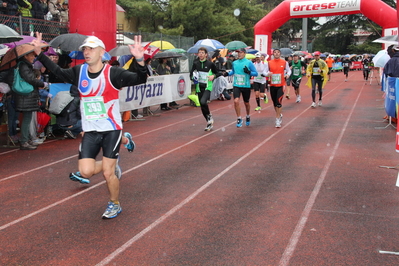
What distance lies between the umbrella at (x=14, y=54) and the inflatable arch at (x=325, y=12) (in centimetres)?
1821

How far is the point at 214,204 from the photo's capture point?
6109 mm

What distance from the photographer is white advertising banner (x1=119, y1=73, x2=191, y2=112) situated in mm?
14336

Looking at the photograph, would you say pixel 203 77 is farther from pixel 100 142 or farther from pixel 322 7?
pixel 322 7

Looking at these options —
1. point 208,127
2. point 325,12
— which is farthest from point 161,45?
point 325,12

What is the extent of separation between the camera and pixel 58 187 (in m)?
7.05

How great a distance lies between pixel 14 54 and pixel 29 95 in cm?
93

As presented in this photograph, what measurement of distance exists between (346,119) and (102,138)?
1050cm

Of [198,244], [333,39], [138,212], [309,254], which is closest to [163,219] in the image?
[138,212]

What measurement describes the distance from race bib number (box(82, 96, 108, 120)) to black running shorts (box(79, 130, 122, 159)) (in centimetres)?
20

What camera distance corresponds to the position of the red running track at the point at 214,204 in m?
4.59

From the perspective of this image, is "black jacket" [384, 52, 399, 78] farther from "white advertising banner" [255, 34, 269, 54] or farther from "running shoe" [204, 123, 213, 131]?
"white advertising banner" [255, 34, 269, 54]

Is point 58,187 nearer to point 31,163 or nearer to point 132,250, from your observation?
point 31,163

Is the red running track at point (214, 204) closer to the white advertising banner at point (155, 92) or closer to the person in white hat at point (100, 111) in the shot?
the person in white hat at point (100, 111)

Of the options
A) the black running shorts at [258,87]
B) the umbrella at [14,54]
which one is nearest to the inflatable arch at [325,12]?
the black running shorts at [258,87]
